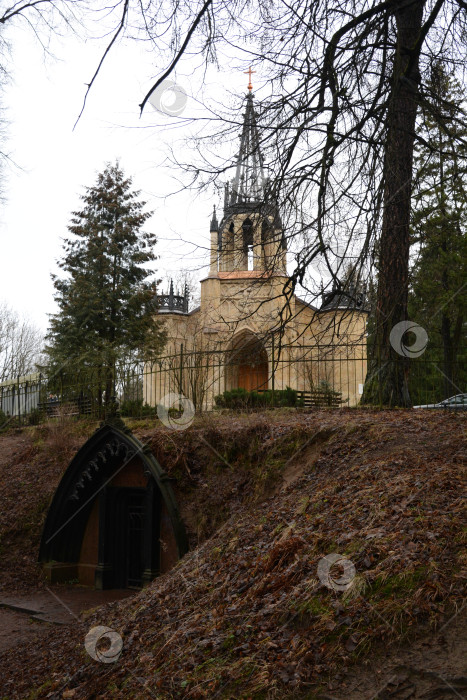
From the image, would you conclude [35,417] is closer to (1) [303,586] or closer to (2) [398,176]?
(2) [398,176]

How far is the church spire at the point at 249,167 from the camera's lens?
686 cm

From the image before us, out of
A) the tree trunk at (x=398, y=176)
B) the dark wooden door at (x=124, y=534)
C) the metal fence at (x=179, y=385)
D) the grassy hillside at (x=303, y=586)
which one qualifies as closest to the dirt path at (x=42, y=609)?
the dark wooden door at (x=124, y=534)

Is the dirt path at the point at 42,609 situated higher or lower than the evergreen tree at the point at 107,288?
lower

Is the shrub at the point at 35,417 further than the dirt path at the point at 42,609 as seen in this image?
Yes

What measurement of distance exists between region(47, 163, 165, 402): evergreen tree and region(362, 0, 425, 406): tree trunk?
16.8 m

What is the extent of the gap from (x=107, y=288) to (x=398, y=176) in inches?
819

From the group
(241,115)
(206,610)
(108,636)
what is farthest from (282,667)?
(241,115)

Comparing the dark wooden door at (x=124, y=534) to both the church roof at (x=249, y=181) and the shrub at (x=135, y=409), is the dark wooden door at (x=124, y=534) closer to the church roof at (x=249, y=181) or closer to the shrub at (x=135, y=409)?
the shrub at (x=135, y=409)

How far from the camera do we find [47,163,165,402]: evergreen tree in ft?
82.6

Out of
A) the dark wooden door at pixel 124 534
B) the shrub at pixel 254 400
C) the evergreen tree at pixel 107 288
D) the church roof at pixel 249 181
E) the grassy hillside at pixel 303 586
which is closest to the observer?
the grassy hillside at pixel 303 586

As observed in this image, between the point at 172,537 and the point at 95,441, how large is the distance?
277 centimetres

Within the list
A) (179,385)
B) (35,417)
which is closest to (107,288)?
(35,417)

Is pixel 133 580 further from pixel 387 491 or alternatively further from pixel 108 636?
pixel 387 491

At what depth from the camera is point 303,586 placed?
4961 millimetres
